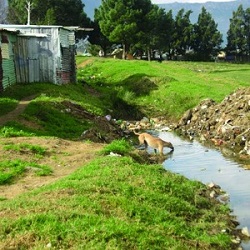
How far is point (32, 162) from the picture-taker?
15055 mm

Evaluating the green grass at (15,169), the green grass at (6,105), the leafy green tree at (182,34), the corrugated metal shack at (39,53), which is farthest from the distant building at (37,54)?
the leafy green tree at (182,34)

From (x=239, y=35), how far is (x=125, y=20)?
116 ft

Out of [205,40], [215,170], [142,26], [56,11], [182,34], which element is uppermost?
[56,11]

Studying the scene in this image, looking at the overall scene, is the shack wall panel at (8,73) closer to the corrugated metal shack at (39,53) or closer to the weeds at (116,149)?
the corrugated metal shack at (39,53)

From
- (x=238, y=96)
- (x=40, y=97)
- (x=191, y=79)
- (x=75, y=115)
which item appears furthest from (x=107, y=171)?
(x=191, y=79)

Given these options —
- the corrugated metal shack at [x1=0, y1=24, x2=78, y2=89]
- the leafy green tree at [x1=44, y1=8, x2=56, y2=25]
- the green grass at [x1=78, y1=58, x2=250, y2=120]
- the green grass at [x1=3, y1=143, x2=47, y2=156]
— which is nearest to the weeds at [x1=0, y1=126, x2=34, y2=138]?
the green grass at [x1=3, y1=143, x2=47, y2=156]

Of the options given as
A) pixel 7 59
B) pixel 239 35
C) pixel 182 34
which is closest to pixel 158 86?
pixel 7 59

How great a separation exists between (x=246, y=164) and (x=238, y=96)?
806 cm

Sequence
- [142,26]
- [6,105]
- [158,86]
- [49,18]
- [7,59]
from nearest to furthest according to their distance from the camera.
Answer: [6,105], [7,59], [158,86], [49,18], [142,26]

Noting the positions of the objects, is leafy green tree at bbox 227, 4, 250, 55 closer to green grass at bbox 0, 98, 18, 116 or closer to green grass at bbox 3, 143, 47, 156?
green grass at bbox 0, 98, 18, 116

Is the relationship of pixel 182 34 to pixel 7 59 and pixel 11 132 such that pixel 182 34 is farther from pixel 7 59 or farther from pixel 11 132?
pixel 11 132

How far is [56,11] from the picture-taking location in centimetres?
6881

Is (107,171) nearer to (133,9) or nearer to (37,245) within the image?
(37,245)

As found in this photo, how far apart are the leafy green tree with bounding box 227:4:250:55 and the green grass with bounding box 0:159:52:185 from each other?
77.5m
